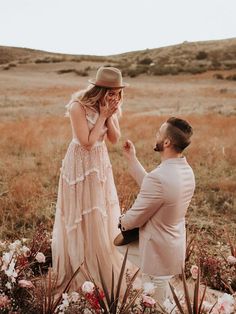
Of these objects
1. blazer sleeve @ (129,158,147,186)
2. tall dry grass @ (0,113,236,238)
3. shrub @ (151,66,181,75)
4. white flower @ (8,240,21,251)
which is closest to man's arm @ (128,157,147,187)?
blazer sleeve @ (129,158,147,186)

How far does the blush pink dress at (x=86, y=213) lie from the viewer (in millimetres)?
4055

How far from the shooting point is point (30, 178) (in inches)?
318

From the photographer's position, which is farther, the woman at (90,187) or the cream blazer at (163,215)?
the woman at (90,187)

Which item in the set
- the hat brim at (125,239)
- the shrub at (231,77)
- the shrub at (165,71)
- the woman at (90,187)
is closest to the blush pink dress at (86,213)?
the woman at (90,187)

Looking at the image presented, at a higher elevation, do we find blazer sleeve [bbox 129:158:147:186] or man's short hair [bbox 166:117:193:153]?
man's short hair [bbox 166:117:193:153]

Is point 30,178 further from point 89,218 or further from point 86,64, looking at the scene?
point 86,64

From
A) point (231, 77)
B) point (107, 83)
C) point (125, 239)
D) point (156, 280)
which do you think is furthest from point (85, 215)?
point (231, 77)

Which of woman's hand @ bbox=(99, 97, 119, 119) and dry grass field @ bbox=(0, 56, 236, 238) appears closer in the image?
woman's hand @ bbox=(99, 97, 119, 119)

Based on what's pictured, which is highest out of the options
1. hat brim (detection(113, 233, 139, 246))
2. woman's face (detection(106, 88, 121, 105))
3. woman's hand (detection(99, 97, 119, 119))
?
woman's face (detection(106, 88, 121, 105))

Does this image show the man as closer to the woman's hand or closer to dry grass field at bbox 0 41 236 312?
the woman's hand

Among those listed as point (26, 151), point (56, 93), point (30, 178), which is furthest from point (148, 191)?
point (56, 93)

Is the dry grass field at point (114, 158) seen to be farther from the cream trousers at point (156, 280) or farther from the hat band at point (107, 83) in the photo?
the hat band at point (107, 83)

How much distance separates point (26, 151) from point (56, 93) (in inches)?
632

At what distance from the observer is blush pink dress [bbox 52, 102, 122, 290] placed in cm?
405
